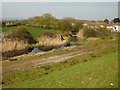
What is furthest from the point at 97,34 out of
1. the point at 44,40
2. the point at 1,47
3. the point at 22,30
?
the point at 1,47

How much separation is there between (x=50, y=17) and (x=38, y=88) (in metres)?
67.0

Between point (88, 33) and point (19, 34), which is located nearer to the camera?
point (19, 34)

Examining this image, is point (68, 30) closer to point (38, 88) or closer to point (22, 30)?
point (22, 30)

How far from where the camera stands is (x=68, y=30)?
5262cm

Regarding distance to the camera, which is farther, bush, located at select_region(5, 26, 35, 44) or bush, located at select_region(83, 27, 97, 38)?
bush, located at select_region(83, 27, 97, 38)

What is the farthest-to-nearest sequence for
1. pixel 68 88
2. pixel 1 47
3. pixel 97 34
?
pixel 97 34, pixel 1 47, pixel 68 88

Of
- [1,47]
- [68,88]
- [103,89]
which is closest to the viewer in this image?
[103,89]

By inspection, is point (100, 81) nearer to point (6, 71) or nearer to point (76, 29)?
point (6, 71)

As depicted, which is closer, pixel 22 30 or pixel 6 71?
pixel 6 71

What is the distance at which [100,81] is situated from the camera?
A: 965 cm

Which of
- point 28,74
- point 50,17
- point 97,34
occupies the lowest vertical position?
point 28,74

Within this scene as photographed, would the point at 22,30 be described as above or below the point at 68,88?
above

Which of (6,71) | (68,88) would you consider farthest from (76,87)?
(6,71)

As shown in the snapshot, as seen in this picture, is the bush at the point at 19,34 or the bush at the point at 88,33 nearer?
the bush at the point at 19,34
